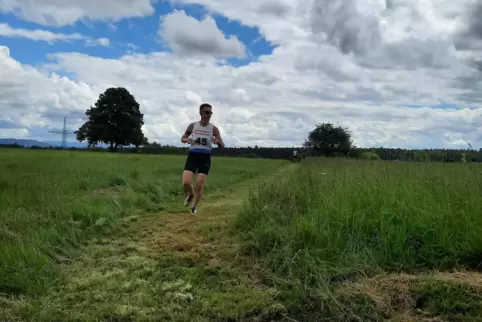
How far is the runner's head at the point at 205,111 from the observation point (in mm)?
9359

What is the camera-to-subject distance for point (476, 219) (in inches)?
211

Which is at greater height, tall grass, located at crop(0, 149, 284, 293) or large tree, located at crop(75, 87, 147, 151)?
large tree, located at crop(75, 87, 147, 151)

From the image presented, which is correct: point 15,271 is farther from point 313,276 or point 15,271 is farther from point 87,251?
point 313,276

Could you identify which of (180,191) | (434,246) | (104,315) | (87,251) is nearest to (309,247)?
(434,246)

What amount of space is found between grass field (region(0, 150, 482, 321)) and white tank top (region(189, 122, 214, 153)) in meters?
1.90

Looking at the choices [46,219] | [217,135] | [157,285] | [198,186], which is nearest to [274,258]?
[157,285]

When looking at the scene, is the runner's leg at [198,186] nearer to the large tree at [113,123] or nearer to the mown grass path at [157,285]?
the mown grass path at [157,285]

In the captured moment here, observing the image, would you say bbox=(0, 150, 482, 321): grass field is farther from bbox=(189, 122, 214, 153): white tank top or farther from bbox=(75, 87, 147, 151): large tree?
bbox=(75, 87, 147, 151): large tree

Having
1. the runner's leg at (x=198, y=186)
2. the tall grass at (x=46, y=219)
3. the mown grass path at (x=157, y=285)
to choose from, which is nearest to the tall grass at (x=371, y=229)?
the mown grass path at (x=157, y=285)

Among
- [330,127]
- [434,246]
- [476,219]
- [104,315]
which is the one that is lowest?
[104,315]

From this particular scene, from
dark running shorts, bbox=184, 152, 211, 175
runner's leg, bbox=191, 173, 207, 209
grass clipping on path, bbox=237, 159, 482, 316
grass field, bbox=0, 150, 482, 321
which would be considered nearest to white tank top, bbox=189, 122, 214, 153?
dark running shorts, bbox=184, 152, 211, 175

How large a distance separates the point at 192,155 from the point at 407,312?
6.20 m

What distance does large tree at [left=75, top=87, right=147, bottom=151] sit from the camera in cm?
7062

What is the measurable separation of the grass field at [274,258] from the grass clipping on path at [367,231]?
0.05 feet
